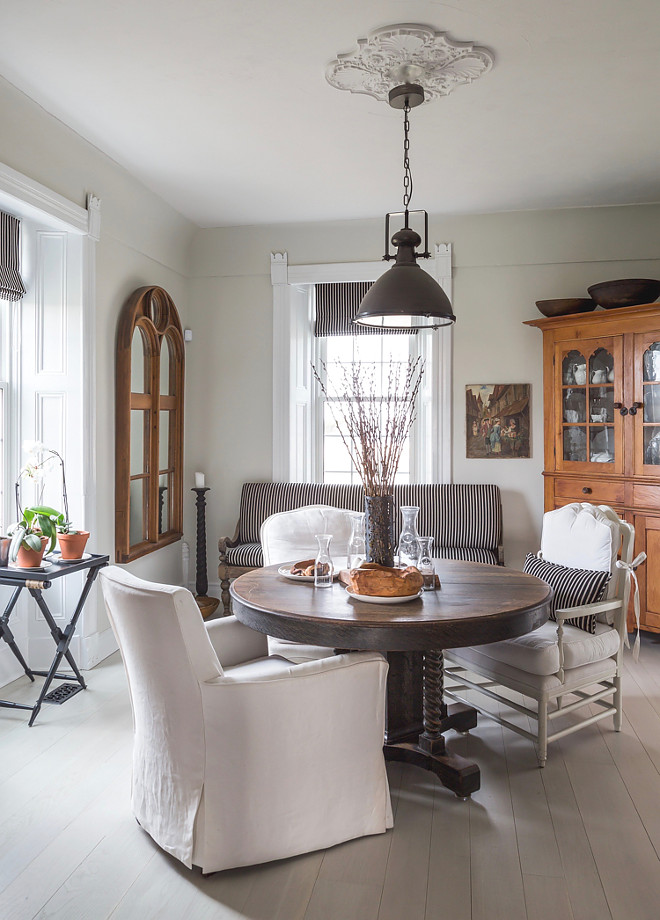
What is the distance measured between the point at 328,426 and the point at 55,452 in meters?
2.41

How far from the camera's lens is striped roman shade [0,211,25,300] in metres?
3.43

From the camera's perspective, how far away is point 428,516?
15.7 feet

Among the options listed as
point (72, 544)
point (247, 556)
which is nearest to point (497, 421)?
point (247, 556)

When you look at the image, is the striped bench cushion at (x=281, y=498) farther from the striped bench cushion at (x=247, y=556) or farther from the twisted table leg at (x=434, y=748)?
the twisted table leg at (x=434, y=748)

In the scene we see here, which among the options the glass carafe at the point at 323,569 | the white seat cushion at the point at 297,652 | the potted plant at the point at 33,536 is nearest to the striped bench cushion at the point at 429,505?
the potted plant at the point at 33,536

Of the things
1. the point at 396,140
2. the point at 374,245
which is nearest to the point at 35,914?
the point at 396,140

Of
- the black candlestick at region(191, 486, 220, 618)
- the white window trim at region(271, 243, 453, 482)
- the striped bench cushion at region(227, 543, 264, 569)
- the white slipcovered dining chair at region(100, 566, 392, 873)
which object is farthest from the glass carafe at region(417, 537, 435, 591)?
the black candlestick at region(191, 486, 220, 618)

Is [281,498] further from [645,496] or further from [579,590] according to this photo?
[579,590]

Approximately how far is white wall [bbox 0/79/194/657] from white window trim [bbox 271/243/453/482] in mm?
767

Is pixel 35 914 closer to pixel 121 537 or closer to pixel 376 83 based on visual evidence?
pixel 121 537

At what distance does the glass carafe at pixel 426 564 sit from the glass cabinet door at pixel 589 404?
209cm

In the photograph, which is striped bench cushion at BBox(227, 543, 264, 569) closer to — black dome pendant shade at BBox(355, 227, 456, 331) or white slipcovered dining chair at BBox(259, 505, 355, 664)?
white slipcovered dining chair at BBox(259, 505, 355, 664)

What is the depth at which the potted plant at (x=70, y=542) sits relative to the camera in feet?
10.9

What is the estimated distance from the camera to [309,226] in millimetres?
5090
